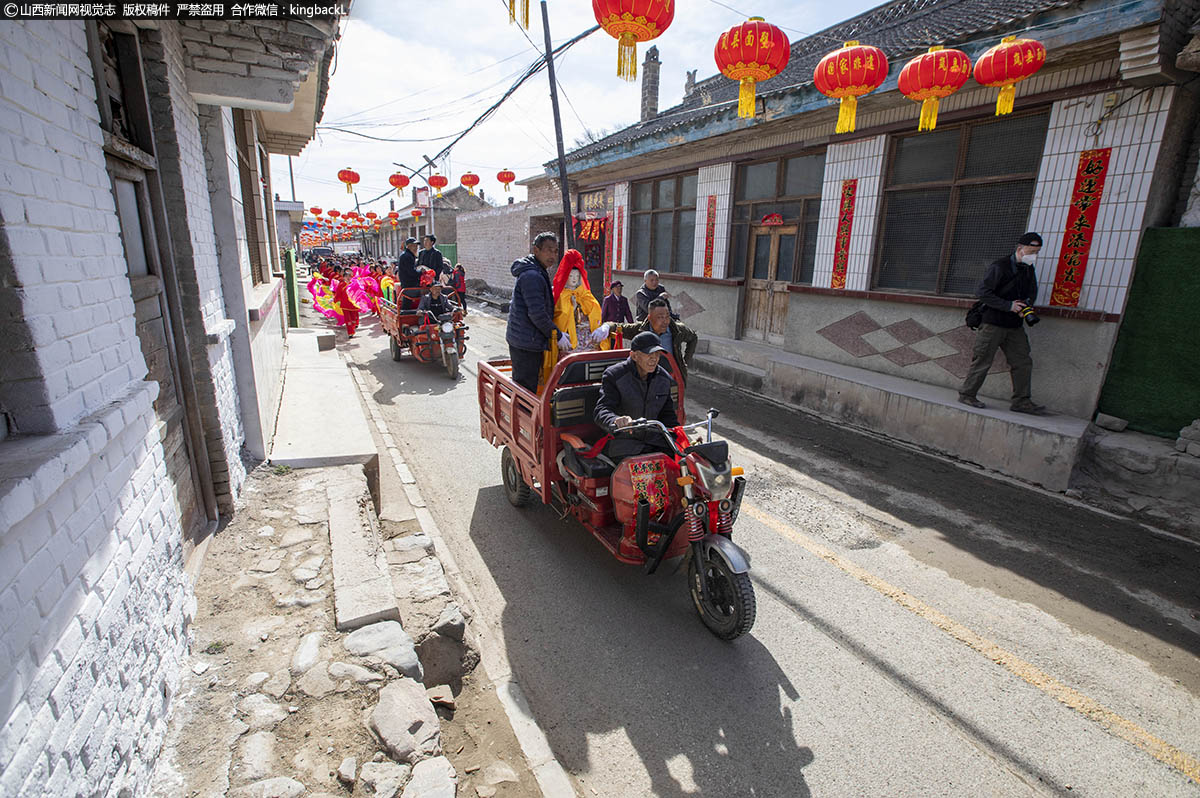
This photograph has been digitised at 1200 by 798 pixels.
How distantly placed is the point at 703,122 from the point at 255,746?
10.2 m

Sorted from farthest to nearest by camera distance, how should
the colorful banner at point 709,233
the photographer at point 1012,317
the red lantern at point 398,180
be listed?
the red lantern at point 398,180 < the colorful banner at point 709,233 < the photographer at point 1012,317

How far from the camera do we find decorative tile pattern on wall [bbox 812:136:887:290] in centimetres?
804

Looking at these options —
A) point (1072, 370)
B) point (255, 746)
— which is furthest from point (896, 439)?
point (255, 746)

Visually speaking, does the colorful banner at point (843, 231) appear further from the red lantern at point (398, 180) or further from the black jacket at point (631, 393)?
the red lantern at point (398, 180)

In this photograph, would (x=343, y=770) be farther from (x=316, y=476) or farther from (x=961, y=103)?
(x=961, y=103)

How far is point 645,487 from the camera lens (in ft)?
11.3

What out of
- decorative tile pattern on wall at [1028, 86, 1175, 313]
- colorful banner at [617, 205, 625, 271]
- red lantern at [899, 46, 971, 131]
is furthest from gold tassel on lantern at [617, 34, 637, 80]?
colorful banner at [617, 205, 625, 271]

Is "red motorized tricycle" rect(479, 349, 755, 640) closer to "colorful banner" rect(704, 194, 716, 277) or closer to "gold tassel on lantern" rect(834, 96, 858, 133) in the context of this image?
"gold tassel on lantern" rect(834, 96, 858, 133)

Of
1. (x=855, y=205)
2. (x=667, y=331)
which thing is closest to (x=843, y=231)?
(x=855, y=205)

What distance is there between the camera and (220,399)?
392 cm

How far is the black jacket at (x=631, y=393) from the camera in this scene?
3.77 m

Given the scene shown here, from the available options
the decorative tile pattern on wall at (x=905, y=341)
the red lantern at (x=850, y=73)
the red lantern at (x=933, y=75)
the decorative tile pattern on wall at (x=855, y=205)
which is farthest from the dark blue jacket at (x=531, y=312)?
the decorative tile pattern on wall at (x=855, y=205)

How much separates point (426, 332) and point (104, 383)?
7564 mm

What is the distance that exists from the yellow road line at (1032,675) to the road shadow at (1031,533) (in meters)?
0.58
